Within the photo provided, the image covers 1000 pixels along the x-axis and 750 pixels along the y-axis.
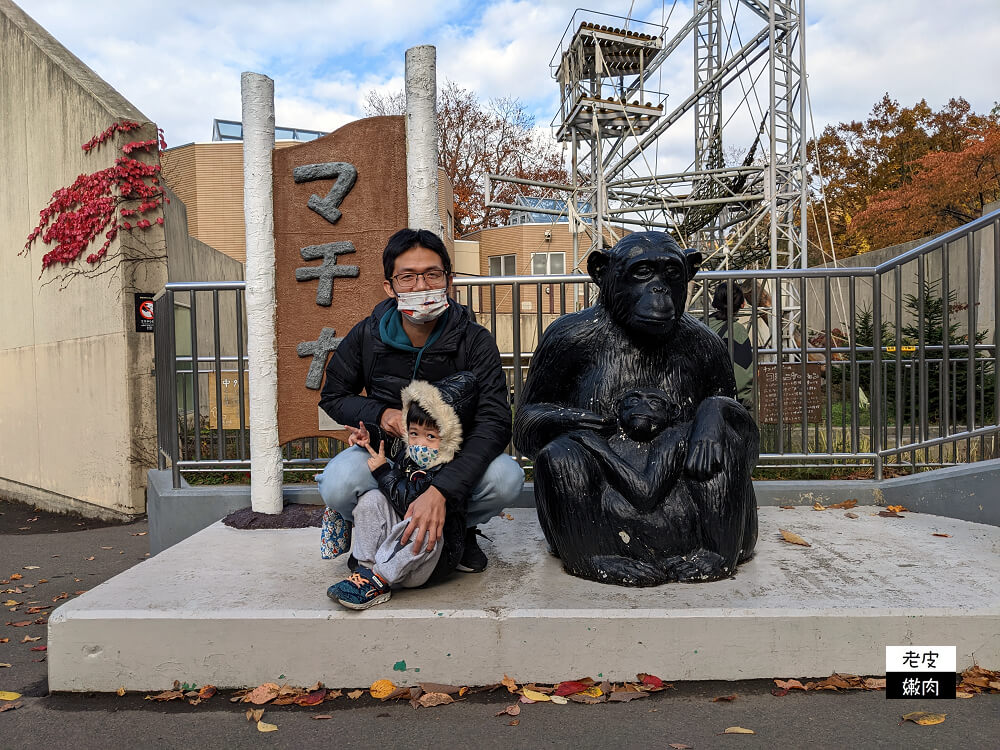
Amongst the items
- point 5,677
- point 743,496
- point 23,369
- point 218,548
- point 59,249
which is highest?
point 59,249

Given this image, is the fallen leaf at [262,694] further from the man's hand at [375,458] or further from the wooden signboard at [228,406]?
the wooden signboard at [228,406]

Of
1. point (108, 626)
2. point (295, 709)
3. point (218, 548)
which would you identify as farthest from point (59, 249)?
point (295, 709)

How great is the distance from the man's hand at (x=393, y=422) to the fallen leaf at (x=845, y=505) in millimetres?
2989

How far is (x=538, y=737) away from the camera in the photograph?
219cm

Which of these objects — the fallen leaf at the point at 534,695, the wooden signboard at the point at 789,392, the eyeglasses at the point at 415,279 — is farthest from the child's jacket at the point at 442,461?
the wooden signboard at the point at 789,392

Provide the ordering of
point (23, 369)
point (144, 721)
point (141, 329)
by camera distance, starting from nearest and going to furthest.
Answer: point (144, 721) → point (141, 329) → point (23, 369)

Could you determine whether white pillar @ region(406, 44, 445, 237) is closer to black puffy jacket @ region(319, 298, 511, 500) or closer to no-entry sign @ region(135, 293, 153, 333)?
black puffy jacket @ region(319, 298, 511, 500)

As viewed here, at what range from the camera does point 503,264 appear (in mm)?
26641

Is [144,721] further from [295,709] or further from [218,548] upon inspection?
[218,548]

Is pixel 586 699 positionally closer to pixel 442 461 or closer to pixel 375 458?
pixel 442 461

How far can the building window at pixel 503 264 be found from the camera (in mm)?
26438

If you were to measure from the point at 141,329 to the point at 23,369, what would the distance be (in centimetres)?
235

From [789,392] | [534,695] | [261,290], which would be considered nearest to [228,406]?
[261,290]

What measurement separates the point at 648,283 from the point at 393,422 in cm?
118
